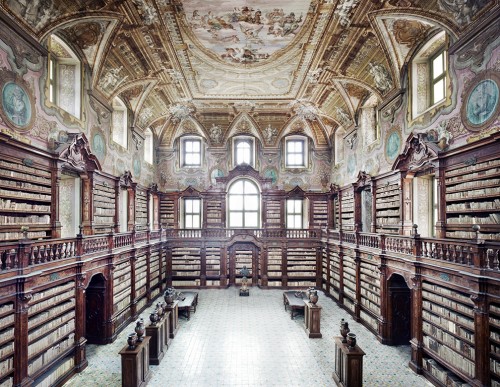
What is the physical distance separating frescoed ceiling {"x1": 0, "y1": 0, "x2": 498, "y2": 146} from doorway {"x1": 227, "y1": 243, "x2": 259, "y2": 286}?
7193 millimetres

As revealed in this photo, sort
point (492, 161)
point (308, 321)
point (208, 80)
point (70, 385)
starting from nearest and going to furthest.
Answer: point (492, 161)
point (70, 385)
point (308, 321)
point (208, 80)

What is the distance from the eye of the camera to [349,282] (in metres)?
12.7

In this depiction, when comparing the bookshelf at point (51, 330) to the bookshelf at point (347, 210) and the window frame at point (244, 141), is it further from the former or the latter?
the window frame at point (244, 141)

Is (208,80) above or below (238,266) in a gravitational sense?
above

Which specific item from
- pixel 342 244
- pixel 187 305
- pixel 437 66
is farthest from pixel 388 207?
pixel 187 305

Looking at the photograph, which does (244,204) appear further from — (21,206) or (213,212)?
(21,206)

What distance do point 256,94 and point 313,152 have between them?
4968 millimetres

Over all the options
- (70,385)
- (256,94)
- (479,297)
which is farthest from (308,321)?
(256,94)

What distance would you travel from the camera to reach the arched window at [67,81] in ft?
29.0

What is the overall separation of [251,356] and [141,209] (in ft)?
28.4

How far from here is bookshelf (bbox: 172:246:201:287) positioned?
16.3 meters

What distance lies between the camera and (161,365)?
26.2 ft

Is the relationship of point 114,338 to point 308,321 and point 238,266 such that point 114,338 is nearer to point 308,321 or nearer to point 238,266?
point 308,321

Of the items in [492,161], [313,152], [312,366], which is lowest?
[312,366]
